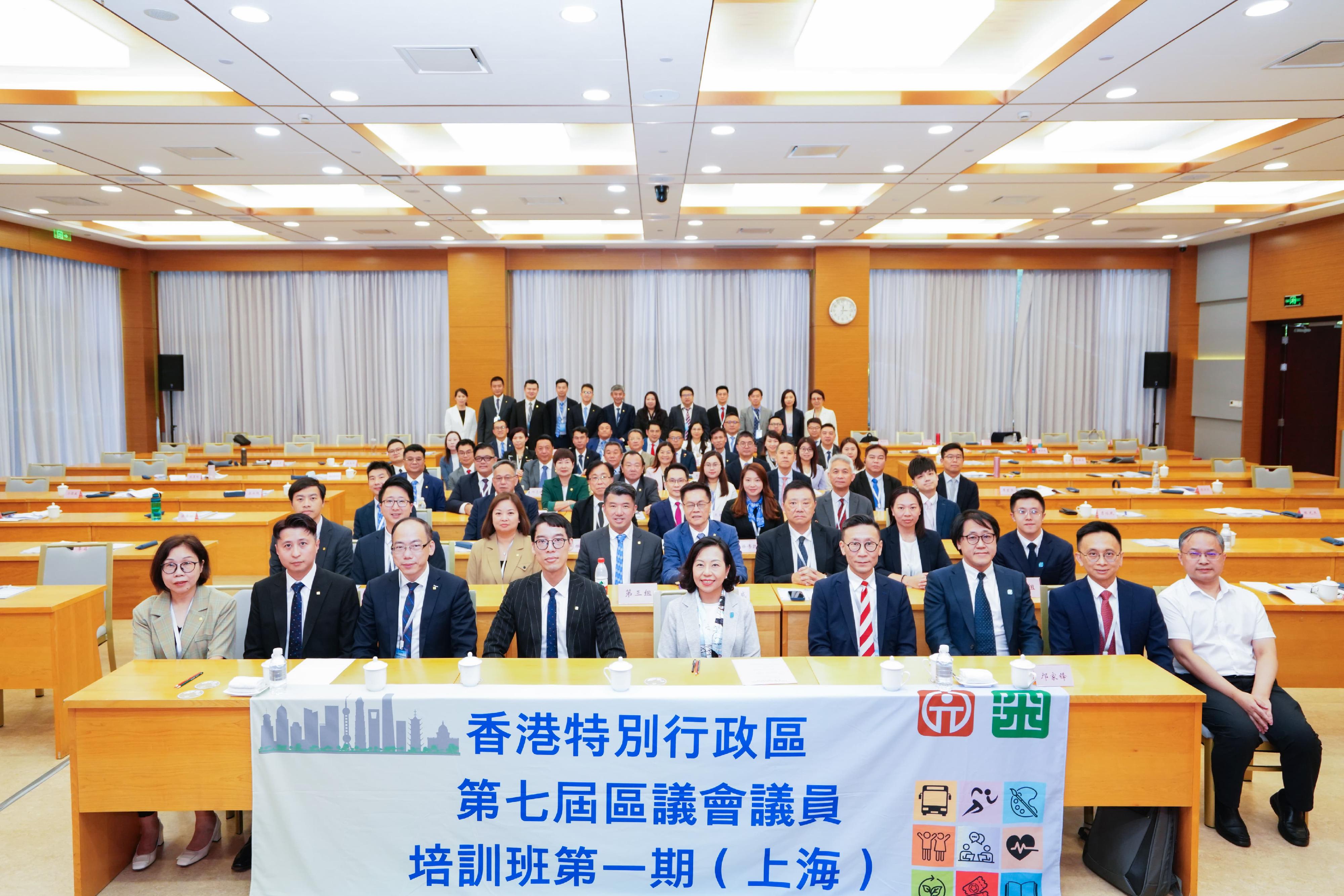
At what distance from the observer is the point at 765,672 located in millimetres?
3090

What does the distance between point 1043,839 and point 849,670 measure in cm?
85

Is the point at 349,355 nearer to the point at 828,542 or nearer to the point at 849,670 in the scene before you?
the point at 828,542

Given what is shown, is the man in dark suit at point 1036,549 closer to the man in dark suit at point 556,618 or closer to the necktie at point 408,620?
the man in dark suit at point 556,618

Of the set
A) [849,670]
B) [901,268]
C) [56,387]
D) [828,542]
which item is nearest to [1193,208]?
[901,268]

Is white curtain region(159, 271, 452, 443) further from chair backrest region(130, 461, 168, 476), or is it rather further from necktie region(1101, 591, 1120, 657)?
necktie region(1101, 591, 1120, 657)

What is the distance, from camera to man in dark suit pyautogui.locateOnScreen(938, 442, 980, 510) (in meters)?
6.51

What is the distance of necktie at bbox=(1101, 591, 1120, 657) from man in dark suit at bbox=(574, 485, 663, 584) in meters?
2.37

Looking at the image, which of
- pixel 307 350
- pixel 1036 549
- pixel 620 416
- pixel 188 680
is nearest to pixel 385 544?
pixel 188 680

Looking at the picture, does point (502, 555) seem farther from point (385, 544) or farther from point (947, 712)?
point (947, 712)

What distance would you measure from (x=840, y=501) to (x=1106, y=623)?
2.35 m

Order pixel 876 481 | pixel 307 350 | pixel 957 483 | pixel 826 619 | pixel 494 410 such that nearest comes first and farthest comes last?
pixel 826 619
pixel 957 483
pixel 876 481
pixel 494 410
pixel 307 350

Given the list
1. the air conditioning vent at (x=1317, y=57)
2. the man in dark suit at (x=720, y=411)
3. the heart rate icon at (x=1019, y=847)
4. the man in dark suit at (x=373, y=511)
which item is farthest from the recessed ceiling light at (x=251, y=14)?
the man in dark suit at (x=720, y=411)

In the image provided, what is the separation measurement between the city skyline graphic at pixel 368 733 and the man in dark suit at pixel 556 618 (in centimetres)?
86

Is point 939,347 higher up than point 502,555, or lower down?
higher up
